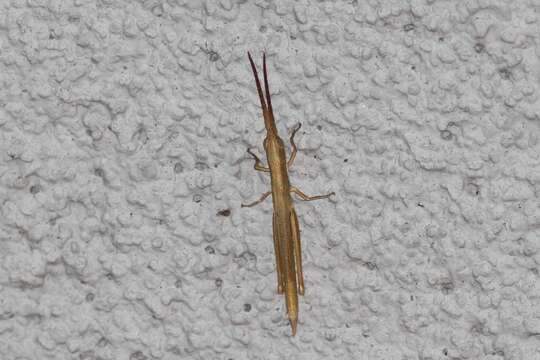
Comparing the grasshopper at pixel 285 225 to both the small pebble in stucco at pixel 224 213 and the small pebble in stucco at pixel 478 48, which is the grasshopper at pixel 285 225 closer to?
the small pebble in stucco at pixel 224 213

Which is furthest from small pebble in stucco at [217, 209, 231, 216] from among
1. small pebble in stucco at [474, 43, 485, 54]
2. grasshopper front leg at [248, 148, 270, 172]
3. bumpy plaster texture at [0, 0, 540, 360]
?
small pebble in stucco at [474, 43, 485, 54]

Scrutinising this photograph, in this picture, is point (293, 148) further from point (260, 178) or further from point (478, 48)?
point (478, 48)

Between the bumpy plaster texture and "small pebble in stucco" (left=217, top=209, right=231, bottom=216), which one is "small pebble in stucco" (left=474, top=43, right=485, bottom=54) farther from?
"small pebble in stucco" (left=217, top=209, right=231, bottom=216)

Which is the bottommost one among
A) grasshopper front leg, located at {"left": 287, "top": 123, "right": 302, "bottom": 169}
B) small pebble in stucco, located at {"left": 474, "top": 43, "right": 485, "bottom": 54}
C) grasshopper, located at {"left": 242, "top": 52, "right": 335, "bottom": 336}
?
grasshopper, located at {"left": 242, "top": 52, "right": 335, "bottom": 336}

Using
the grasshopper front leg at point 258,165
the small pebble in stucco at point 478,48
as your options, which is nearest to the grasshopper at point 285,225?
the grasshopper front leg at point 258,165

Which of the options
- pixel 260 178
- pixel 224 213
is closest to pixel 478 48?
pixel 260 178

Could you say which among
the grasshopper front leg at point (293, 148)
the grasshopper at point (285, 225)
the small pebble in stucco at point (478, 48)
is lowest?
the grasshopper at point (285, 225)

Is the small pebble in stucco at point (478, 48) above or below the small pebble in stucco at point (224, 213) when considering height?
above
